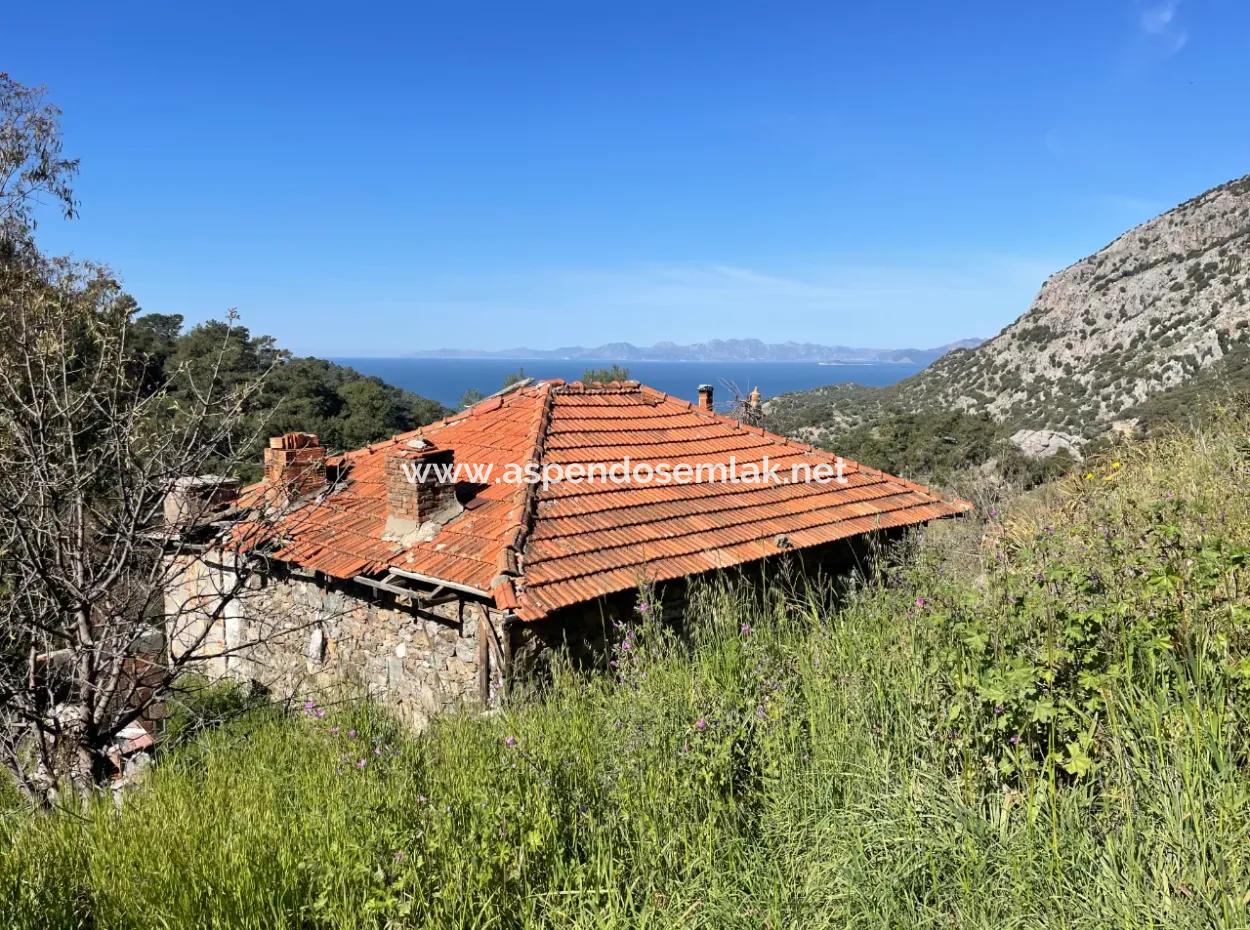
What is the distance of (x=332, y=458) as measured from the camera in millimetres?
11656

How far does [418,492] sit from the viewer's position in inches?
340

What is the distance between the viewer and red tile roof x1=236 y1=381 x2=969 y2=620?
7.77 metres

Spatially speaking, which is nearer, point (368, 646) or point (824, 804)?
point (824, 804)

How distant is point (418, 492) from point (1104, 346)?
170ft

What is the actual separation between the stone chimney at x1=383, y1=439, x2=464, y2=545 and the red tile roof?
22 centimetres

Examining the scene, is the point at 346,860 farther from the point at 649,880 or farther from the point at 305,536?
the point at 305,536

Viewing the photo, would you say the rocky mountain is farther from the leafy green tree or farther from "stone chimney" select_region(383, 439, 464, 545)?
"stone chimney" select_region(383, 439, 464, 545)

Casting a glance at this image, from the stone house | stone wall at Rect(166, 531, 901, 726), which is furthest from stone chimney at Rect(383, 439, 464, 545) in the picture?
stone wall at Rect(166, 531, 901, 726)

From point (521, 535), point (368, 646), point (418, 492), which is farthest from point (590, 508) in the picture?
point (368, 646)

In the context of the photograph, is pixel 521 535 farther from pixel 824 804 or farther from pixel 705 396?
pixel 705 396

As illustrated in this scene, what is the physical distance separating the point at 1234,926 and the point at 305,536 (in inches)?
370

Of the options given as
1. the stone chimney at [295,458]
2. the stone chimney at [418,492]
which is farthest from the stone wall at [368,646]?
the stone chimney at [295,458]

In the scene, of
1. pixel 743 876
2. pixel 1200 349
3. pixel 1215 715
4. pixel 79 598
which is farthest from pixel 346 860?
pixel 1200 349

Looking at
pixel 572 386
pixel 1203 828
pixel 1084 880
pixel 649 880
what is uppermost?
pixel 572 386
